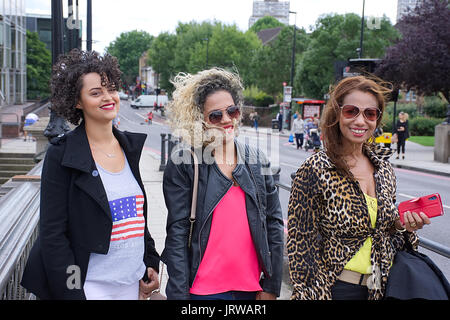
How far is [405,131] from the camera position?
20375 mm

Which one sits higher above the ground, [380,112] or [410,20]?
[410,20]

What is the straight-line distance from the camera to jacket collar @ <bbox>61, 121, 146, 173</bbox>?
2.26 metres

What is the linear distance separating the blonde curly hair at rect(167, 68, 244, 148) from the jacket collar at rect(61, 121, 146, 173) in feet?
0.75

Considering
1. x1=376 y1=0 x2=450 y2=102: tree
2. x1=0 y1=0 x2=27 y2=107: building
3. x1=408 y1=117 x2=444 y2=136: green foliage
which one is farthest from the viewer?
x1=0 y1=0 x2=27 y2=107: building

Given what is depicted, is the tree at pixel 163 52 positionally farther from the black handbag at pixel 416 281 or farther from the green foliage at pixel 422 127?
the black handbag at pixel 416 281

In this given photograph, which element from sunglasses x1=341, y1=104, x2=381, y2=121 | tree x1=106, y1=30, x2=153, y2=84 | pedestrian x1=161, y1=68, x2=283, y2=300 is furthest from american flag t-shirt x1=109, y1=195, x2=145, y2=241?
tree x1=106, y1=30, x2=153, y2=84

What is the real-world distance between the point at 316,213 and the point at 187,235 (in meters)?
0.63

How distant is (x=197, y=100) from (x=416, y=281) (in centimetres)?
138

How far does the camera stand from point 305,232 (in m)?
2.39

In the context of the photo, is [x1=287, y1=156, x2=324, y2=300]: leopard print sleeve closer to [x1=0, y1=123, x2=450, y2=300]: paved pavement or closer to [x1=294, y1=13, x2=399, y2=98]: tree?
[x1=0, y1=123, x2=450, y2=300]: paved pavement

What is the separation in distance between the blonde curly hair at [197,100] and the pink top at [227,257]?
395 millimetres

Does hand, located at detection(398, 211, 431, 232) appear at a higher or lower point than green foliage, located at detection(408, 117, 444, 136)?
higher

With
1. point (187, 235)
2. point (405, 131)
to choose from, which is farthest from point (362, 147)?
point (405, 131)
